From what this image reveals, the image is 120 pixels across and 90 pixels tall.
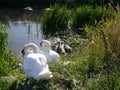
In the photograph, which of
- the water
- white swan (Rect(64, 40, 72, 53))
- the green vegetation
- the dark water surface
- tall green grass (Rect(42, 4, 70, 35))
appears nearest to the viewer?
the green vegetation

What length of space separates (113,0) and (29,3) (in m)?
3.89

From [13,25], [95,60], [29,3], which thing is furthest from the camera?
[29,3]

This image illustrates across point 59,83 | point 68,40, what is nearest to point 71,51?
point 68,40

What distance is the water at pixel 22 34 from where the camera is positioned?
1019cm

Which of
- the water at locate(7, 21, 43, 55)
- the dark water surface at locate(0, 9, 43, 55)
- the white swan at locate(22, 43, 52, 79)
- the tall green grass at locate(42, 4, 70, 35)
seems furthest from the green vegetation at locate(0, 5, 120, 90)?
the tall green grass at locate(42, 4, 70, 35)

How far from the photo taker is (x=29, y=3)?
1764 cm

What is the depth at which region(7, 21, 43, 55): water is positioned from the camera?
33.4 ft

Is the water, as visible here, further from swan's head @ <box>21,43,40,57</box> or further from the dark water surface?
swan's head @ <box>21,43,40,57</box>

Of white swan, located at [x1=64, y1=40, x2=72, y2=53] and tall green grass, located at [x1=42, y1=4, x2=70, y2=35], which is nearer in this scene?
white swan, located at [x1=64, y1=40, x2=72, y2=53]

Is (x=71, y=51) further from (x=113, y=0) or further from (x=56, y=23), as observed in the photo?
(x=113, y=0)

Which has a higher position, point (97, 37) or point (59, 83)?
point (97, 37)

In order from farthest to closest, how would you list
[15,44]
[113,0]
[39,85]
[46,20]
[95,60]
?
[113,0]
[46,20]
[15,44]
[95,60]
[39,85]

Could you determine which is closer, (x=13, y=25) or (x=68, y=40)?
(x=68, y=40)

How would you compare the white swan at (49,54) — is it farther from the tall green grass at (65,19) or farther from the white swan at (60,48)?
the tall green grass at (65,19)
